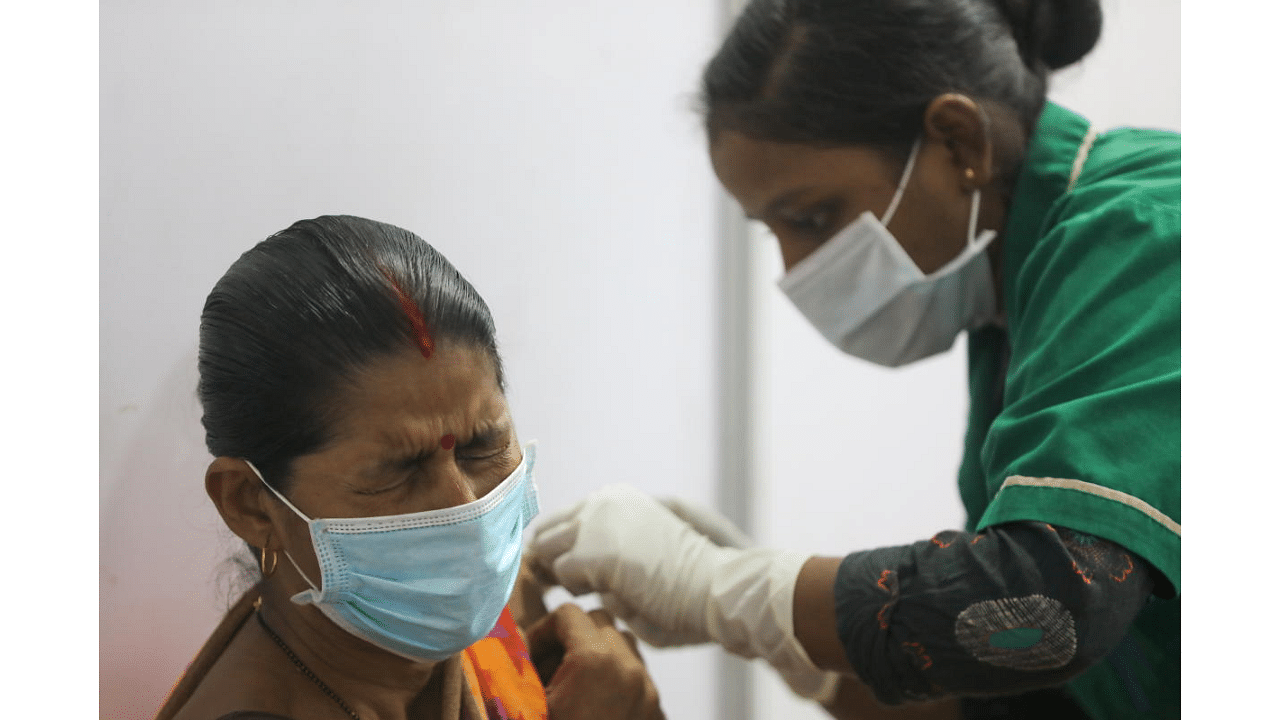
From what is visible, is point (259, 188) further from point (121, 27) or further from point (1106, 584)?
point (1106, 584)

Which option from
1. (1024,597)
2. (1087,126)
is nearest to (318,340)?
(1024,597)

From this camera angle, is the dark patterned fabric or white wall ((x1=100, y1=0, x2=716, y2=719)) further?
the dark patterned fabric

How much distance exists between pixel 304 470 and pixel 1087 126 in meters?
0.93

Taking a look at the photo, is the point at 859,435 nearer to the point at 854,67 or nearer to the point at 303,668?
the point at 854,67

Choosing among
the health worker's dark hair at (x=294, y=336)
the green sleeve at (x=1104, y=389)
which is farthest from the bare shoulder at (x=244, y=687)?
the green sleeve at (x=1104, y=389)

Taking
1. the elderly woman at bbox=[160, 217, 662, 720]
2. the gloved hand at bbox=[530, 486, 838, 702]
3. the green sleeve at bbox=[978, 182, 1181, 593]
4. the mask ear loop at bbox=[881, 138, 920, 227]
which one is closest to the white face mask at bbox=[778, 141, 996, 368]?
the mask ear loop at bbox=[881, 138, 920, 227]

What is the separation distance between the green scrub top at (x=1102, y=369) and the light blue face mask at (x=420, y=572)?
0.48m

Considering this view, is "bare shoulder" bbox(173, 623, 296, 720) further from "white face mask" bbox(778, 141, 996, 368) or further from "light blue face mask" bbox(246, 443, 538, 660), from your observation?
Answer: "white face mask" bbox(778, 141, 996, 368)

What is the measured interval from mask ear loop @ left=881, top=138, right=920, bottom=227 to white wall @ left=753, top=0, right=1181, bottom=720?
312 mm

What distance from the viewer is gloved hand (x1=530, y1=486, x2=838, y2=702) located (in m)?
1.12

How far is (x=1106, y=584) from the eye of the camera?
3.13 ft

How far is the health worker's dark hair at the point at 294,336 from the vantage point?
75 cm

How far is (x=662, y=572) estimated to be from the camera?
3.89 ft

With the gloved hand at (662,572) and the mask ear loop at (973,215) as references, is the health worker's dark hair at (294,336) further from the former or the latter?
the mask ear loop at (973,215)
